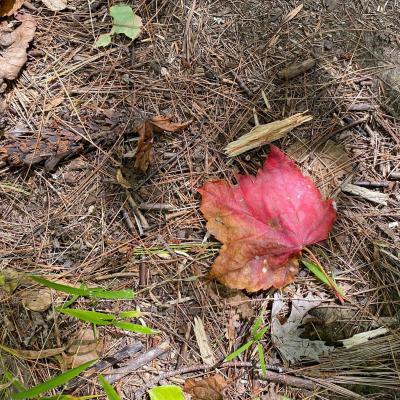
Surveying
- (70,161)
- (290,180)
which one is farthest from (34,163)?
(290,180)

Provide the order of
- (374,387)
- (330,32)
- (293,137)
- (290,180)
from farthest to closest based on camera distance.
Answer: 1. (330,32)
2. (293,137)
3. (290,180)
4. (374,387)

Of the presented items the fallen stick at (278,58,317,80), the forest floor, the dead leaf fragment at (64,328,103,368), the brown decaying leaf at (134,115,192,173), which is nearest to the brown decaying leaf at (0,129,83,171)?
the forest floor

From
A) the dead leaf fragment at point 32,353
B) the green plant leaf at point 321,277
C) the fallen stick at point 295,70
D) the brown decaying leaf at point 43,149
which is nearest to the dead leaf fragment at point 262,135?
the fallen stick at point 295,70

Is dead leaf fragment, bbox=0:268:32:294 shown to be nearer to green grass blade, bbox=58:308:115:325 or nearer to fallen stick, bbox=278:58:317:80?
green grass blade, bbox=58:308:115:325

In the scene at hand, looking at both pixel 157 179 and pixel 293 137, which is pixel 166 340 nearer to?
pixel 157 179

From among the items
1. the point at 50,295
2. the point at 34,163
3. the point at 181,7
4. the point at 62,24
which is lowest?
the point at 50,295
